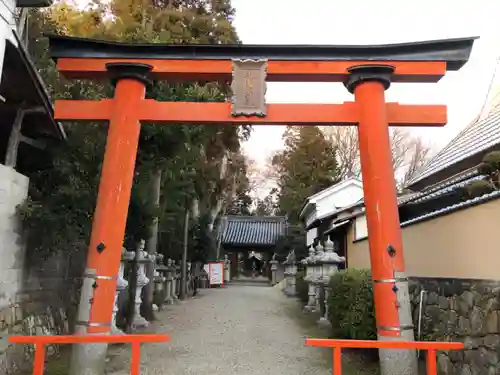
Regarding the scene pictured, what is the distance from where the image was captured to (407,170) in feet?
114

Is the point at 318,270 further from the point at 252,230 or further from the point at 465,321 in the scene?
the point at 252,230

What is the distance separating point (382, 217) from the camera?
5.88 metres

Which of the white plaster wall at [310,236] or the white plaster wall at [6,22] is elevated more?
the white plaster wall at [310,236]

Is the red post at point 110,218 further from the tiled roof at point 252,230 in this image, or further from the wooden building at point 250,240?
the tiled roof at point 252,230

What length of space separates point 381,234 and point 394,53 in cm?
268

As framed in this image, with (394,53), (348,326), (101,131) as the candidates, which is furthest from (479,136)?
(101,131)

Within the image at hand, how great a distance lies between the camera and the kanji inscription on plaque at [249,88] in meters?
6.40

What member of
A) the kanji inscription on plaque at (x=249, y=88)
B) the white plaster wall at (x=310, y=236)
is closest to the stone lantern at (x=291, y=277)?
the white plaster wall at (x=310, y=236)

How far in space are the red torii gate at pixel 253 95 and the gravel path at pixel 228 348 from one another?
2.09m

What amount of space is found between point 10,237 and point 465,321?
19.7 ft

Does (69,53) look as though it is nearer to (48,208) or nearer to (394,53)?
(48,208)

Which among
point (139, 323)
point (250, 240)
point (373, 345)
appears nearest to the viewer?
point (373, 345)

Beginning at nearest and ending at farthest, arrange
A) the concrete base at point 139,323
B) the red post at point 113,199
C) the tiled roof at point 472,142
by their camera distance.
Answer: the red post at point 113,199 → the tiled roof at point 472,142 → the concrete base at point 139,323

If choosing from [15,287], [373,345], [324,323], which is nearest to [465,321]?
[373,345]
